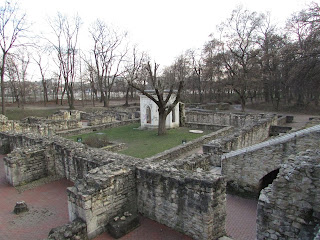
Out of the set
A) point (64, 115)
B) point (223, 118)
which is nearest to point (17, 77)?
point (64, 115)

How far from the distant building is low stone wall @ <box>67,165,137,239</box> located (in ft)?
49.1

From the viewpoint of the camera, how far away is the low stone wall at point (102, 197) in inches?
218

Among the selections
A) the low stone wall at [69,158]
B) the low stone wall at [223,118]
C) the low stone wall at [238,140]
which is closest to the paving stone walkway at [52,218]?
the low stone wall at [69,158]

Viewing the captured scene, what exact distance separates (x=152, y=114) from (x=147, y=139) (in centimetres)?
493

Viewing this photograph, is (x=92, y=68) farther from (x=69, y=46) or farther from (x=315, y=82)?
(x=315, y=82)

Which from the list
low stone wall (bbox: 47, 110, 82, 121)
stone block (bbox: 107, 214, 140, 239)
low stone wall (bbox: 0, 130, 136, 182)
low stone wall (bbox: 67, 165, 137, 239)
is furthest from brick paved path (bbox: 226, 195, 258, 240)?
low stone wall (bbox: 47, 110, 82, 121)

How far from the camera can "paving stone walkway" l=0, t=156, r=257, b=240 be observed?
5.81 m

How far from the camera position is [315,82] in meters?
18.9

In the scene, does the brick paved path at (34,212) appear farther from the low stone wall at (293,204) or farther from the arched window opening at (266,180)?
the arched window opening at (266,180)

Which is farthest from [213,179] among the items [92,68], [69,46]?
[92,68]

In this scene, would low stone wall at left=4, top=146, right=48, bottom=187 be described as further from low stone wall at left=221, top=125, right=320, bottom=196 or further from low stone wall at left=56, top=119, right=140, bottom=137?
low stone wall at left=56, top=119, right=140, bottom=137

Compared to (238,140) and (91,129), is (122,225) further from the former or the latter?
(91,129)

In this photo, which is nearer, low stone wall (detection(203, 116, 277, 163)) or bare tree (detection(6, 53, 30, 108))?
low stone wall (detection(203, 116, 277, 163))

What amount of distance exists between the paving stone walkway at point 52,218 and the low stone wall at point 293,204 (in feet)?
4.64
